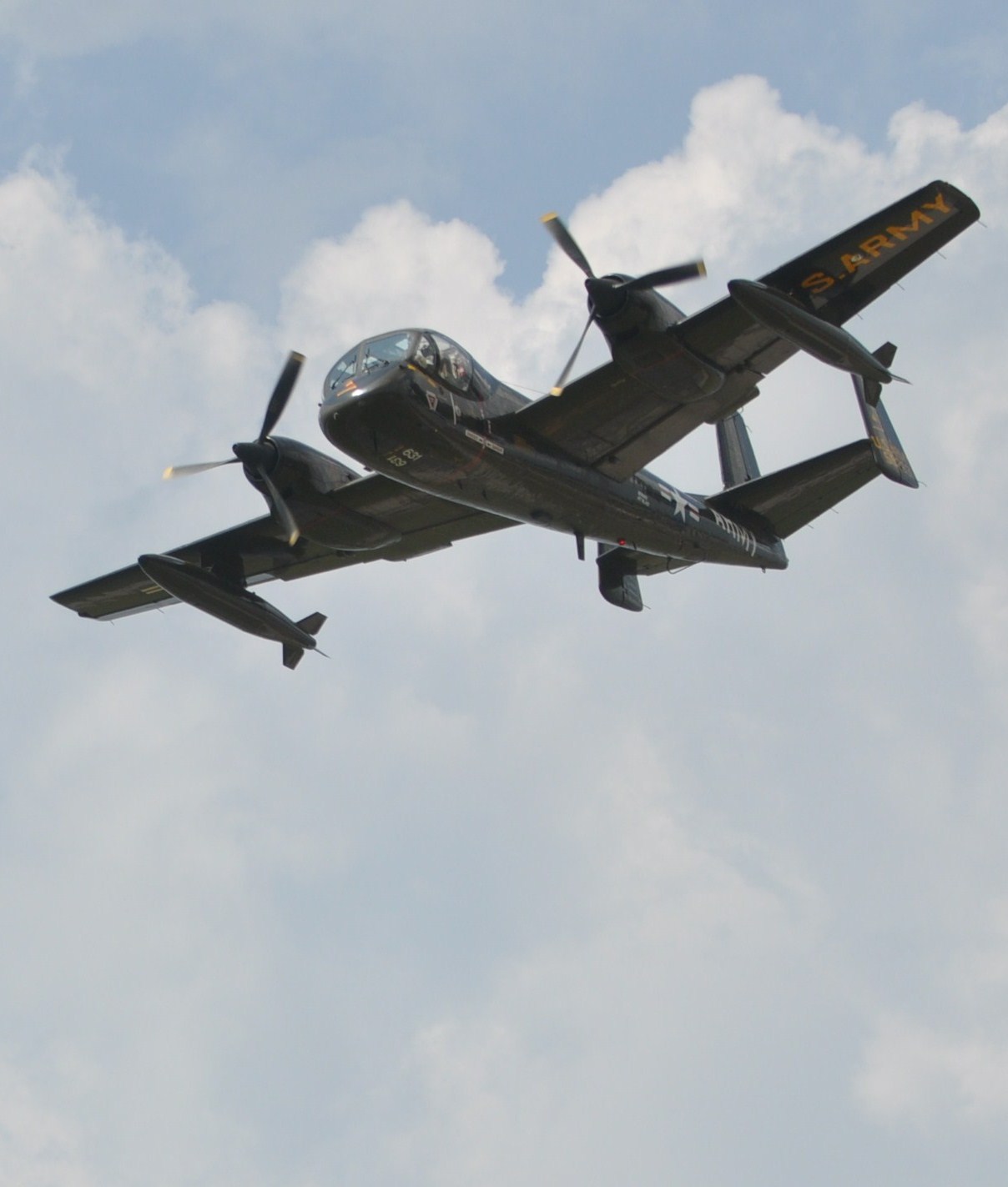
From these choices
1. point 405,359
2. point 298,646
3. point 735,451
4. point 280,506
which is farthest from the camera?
point 735,451

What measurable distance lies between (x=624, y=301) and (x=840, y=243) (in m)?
3.73

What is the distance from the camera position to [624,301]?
24.2 metres

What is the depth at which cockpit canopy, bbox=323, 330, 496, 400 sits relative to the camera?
2370 centimetres

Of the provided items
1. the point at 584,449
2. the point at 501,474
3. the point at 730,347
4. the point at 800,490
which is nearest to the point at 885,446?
the point at 800,490

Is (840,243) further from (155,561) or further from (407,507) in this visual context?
(155,561)

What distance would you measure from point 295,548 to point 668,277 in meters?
11.9

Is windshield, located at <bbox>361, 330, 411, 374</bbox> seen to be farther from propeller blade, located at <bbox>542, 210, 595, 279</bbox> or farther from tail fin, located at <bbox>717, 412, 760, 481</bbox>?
tail fin, located at <bbox>717, 412, 760, 481</bbox>

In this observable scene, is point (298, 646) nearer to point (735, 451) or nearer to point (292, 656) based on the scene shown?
point (292, 656)

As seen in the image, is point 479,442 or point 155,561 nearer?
Result: point 479,442

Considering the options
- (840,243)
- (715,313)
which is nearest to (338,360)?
(715,313)

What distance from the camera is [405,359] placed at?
2367 centimetres

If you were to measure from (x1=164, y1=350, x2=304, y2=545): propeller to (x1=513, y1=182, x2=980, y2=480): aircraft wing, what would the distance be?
5.52 metres

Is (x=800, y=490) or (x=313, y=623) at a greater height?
(x=800, y=490)

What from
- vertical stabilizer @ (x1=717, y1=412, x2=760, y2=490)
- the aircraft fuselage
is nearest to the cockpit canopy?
the aircraft fuselage
